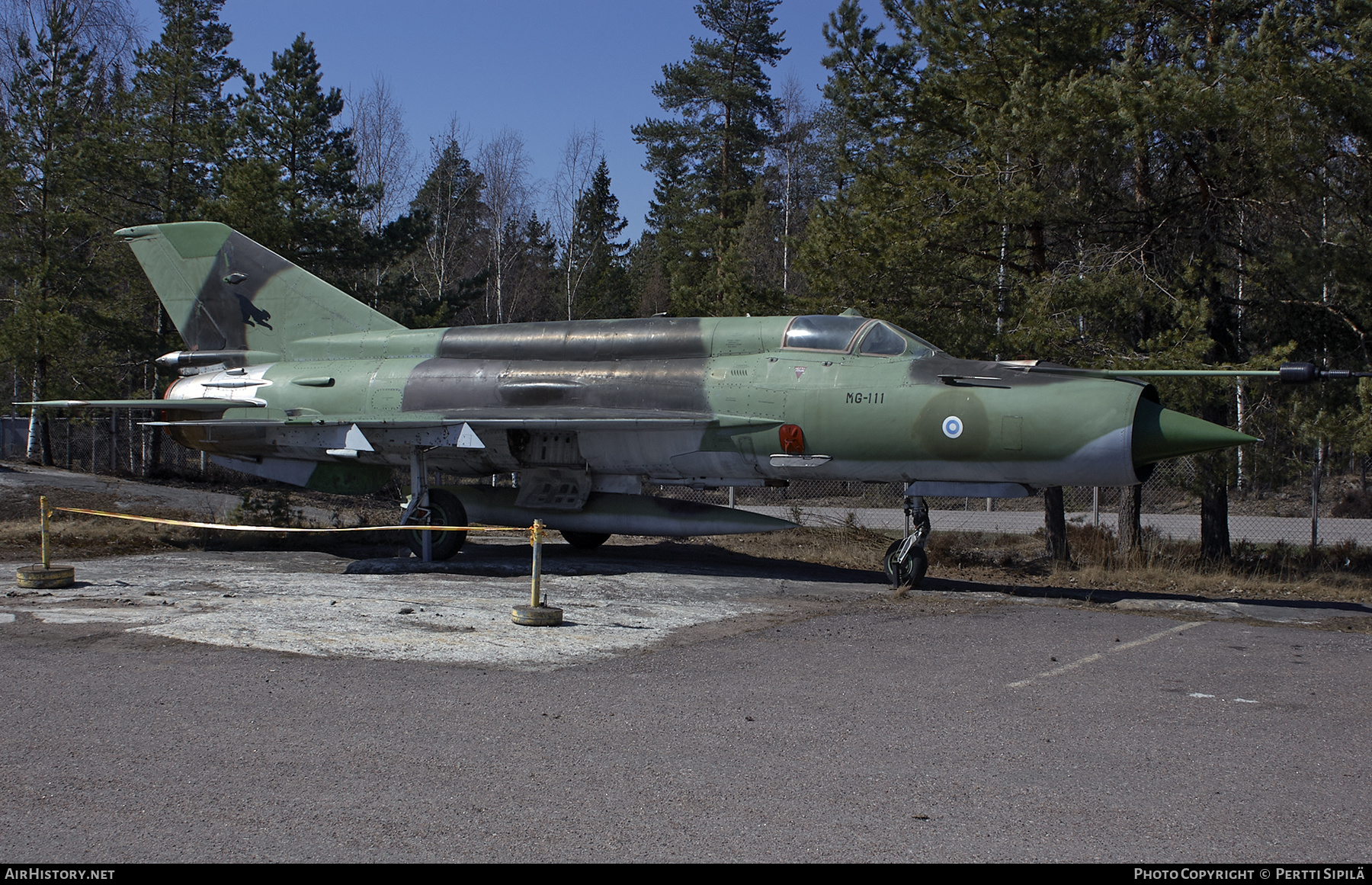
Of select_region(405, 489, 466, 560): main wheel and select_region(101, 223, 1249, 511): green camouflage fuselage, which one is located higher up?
select_region(101, 223, 1249, 511): green camouflage fuselage

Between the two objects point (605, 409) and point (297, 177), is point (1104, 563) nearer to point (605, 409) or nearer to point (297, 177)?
point (605, 409)

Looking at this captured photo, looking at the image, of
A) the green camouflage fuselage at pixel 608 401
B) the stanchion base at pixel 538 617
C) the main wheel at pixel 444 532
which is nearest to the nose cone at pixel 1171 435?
the green camouflage fuselage at pixel 608 401

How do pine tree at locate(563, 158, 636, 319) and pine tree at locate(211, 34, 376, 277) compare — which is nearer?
pine tree at locate(211, 34, 376, 277)

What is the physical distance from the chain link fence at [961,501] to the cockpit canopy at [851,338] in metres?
5.36

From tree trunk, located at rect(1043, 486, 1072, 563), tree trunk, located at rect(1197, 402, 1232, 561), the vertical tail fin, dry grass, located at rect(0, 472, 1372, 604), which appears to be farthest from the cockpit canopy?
the vertical tail fin

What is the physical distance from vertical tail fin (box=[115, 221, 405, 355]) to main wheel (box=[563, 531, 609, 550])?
4.16 metres

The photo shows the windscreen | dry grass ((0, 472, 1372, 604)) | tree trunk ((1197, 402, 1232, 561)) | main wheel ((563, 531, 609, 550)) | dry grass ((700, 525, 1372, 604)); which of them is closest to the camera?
the windscreen

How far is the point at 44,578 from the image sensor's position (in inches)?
388

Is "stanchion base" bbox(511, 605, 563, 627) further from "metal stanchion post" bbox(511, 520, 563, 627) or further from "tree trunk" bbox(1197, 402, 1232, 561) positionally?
"tree trunk" bbox(1197, 402, 1232, 561)

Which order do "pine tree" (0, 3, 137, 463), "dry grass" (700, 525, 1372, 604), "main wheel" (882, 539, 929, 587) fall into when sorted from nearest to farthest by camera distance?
"main wheel" (882, 539, 929, 587) < "dry grass" (700, 525, 1372, 604) < "pine tree" (0, 3, 137, 463)

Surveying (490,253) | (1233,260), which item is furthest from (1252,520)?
(490,253)

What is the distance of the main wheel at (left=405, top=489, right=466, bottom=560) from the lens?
13031mm

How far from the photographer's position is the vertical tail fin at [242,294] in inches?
599

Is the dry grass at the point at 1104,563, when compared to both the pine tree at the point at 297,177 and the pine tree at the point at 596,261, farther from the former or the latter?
the pine tree at the point at 596,261
